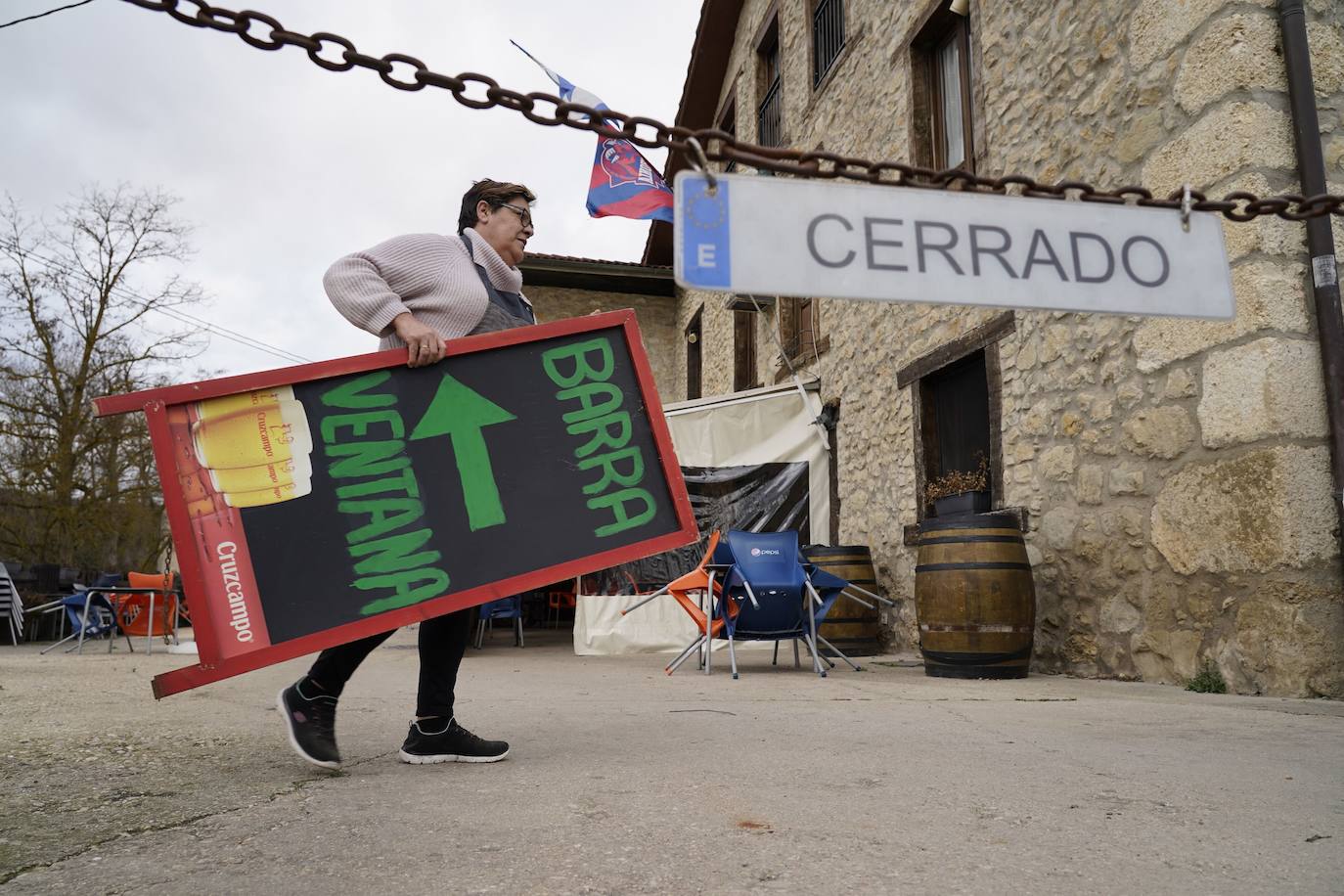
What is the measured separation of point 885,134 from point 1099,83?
2.83 meters

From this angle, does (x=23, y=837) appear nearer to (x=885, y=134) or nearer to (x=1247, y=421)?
(x=1247, y=421)

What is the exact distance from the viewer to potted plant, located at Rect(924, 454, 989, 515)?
6.03 metres

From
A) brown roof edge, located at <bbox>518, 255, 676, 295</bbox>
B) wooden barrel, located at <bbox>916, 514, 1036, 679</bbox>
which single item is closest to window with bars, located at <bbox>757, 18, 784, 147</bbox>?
brown roof edge, located at <bbox>518, 255, 676, 295</bbox>

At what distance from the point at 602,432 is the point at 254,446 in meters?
0.87

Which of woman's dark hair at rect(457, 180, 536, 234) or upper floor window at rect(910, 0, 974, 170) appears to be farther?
upper floor window at rect(910, 0, 974, 170)

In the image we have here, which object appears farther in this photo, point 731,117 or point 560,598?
point 731,117

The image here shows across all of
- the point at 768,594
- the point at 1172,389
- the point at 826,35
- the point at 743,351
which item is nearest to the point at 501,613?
the point at 768,594

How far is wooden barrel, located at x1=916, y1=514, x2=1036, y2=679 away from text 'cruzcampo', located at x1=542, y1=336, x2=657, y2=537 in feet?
9.74

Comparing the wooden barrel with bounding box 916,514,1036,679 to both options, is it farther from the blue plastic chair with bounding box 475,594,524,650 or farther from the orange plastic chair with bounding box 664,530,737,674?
the blue plastic chair with bounding box 475,594,524,650

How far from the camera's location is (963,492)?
20.3 feet

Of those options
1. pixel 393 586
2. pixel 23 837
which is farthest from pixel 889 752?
pixel 23 837

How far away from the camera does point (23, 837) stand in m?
1.66

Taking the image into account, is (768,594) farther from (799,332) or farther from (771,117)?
(771,117)

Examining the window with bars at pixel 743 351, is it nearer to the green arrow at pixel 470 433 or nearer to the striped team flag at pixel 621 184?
the striped team flag at pixel 621 184
